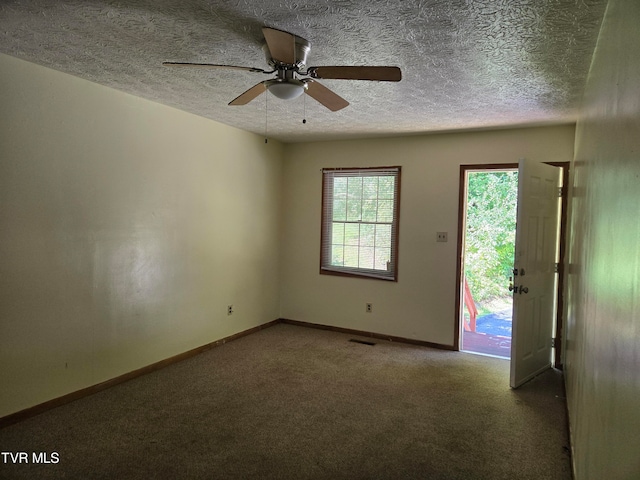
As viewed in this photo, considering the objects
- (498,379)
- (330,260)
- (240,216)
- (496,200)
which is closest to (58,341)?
(240,216)

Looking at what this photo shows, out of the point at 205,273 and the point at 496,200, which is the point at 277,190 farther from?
the point at 496,200

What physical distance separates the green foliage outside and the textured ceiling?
155 inches

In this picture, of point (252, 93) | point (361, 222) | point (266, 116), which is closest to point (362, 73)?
point (252, 93)

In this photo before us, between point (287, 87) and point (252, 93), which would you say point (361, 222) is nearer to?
point (252, 93)

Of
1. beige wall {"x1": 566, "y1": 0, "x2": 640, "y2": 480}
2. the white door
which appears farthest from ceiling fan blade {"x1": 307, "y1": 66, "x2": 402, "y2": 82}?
the white door

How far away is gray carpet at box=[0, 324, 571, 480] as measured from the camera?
7.64 feet

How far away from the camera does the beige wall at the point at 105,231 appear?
269 centimetres

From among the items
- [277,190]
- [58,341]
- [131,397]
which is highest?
[277,190]

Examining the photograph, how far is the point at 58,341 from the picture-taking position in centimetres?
294

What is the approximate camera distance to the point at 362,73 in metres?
2.02

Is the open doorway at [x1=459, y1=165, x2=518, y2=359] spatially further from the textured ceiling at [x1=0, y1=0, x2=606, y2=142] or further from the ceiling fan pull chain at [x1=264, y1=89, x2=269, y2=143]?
the textured ceiling at [x1=0, y1=0, x2=606, y2=142]

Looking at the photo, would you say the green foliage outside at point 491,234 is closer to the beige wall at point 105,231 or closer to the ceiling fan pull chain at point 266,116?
the ceiling fan pull chain at point 266,116

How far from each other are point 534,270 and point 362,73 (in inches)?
98.5

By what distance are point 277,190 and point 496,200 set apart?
4122 millimetres
